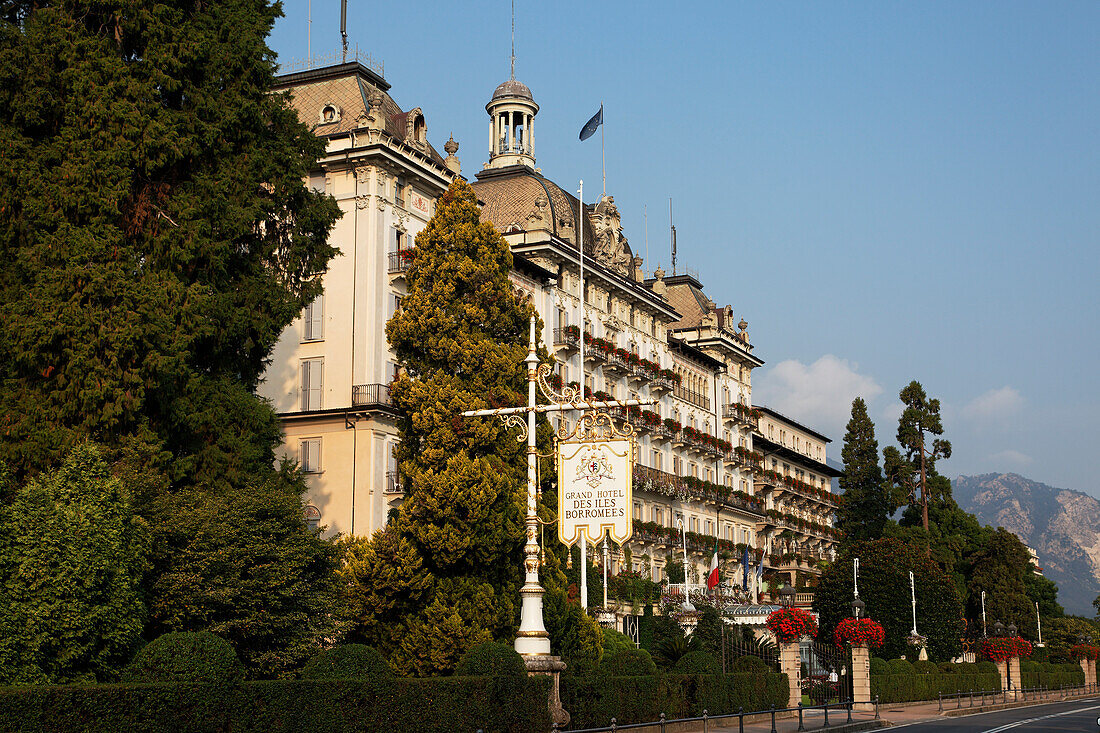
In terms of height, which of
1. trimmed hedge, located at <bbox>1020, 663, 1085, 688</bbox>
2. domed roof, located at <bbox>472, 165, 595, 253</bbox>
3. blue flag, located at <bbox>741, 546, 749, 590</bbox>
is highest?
domed roof, located at <bbox>472, 165, 595, 253</bbox>

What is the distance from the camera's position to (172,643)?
824 inches

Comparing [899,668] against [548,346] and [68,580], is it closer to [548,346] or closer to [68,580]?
[548,346]

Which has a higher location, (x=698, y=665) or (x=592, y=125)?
(x=592, y=125)

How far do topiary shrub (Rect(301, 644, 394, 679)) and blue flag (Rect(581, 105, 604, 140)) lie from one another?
37.0 metres

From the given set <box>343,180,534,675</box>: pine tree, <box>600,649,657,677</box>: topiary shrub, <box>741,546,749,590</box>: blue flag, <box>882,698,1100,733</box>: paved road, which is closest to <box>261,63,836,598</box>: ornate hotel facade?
<box>741,546,749,590</box>: blue flag

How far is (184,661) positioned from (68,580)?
2.54m

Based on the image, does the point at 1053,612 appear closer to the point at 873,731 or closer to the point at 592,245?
the point at 592,245

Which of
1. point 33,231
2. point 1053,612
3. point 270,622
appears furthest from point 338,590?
point 1053,612

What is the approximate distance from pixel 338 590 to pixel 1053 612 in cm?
12927

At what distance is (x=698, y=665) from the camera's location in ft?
113

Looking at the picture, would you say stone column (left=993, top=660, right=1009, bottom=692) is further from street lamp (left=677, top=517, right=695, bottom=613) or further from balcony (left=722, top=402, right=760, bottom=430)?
balcony (left=722, top=402, right=760, bottom=430)

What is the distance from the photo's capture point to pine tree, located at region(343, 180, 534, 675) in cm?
3173

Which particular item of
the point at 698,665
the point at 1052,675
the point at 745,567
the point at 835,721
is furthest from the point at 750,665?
the point at 1052,675

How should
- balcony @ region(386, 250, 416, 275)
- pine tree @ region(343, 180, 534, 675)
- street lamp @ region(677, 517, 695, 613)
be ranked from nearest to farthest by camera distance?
pine tree @ region(343, 180, 534, 675)
balcony @ region(386, 250, 416, 275)
street lamp @ region(677, 517, 695, 613)
